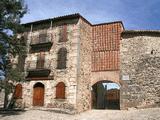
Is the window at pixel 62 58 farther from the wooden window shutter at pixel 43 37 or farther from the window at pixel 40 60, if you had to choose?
the wooden window shutter at pixel 43 37

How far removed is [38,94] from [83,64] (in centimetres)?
437

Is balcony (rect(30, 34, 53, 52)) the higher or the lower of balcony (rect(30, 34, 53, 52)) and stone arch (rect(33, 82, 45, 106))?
the higher

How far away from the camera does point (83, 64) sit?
23047 mm

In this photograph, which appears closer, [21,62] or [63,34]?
[63,34]

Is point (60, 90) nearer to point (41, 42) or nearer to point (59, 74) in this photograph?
point (59, 74)

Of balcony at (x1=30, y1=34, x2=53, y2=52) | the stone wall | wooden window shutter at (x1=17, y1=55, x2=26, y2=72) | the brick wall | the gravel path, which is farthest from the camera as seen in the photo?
wooden window shutter at (x1=17, y1=55, x2=26, y2=72)

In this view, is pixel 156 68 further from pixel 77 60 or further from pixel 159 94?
pixel 77 60

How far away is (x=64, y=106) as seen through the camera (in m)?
21.9

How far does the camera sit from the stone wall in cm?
2181

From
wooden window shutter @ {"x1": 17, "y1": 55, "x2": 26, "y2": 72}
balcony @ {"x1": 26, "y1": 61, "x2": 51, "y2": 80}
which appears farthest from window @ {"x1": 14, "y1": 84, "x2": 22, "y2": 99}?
wooden window shutter @ {"x1": 17, "y1": 55, "x2": 26, "y2": 72}

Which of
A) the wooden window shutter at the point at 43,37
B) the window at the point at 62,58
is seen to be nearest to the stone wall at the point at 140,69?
the window at the point at 62,58

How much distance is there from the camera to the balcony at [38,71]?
76.6 feet

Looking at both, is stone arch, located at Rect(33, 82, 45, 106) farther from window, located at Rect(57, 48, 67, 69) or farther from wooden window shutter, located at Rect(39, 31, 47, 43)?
wooden window shutter, located at Rect(39, 31, 47, 43)

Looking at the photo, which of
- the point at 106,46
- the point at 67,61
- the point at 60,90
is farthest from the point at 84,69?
the point at 106,46
